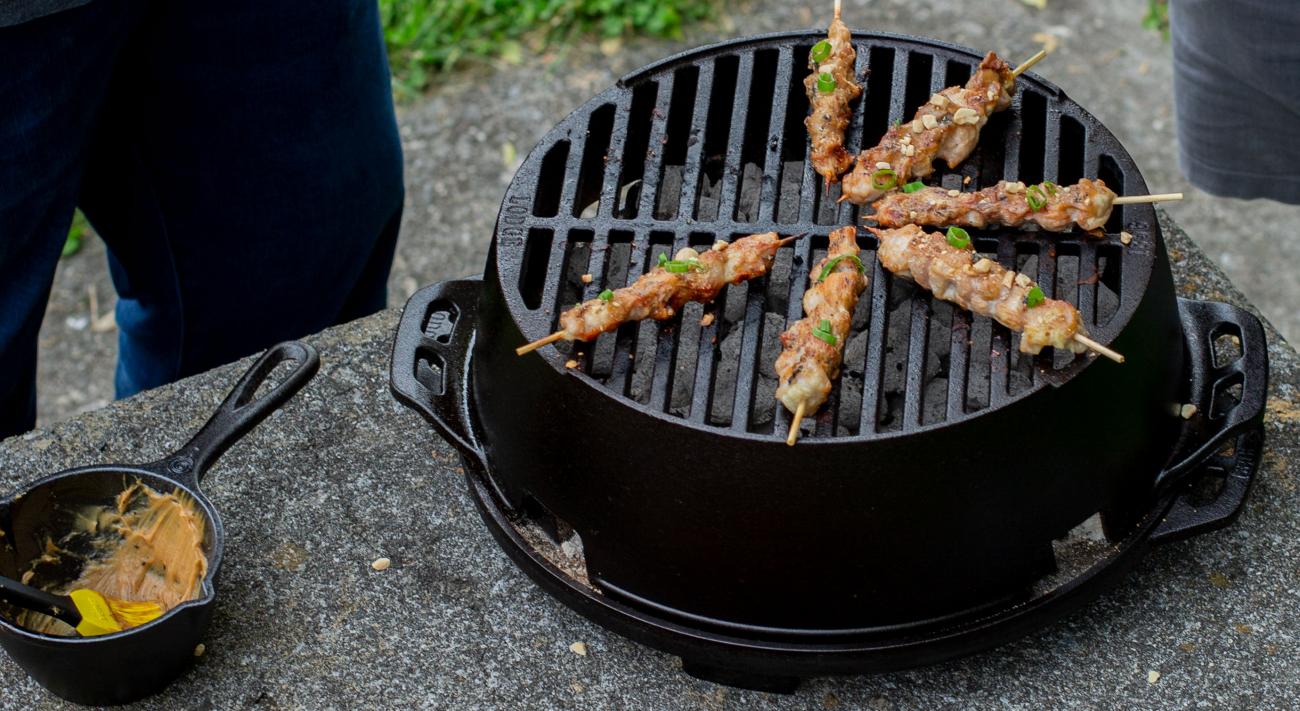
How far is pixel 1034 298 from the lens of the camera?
7.02 ft

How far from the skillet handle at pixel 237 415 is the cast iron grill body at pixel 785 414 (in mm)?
235

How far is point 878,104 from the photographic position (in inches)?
106

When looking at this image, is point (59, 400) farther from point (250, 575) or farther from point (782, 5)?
point (782, 5)

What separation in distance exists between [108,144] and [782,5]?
3.31m

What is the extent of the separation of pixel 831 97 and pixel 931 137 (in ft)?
0.72

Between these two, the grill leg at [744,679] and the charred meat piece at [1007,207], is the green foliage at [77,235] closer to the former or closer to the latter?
the grill leg at [744,679]

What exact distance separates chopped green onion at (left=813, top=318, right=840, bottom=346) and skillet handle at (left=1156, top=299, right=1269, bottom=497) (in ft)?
2.48

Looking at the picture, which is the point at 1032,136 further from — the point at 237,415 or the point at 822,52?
the point at 237,415

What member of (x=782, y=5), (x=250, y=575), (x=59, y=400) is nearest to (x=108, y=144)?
(x=250, y=575)

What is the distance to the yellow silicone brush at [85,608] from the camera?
2.30 metres

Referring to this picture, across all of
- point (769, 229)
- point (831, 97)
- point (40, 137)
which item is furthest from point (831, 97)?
point (40, 137)

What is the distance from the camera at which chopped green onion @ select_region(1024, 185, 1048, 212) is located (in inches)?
Answer: 90.6

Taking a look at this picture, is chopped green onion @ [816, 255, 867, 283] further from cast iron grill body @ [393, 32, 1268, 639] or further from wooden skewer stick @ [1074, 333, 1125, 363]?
Result: wooden skewer stick @ [1074, 333, 1125, 363]

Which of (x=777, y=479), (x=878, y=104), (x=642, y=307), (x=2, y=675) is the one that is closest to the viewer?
(x=777, y=479)
